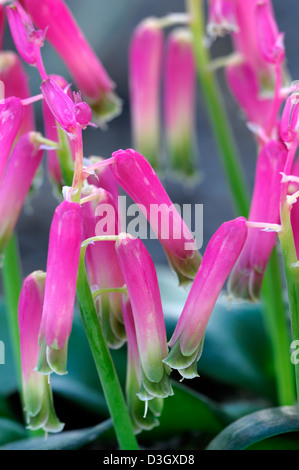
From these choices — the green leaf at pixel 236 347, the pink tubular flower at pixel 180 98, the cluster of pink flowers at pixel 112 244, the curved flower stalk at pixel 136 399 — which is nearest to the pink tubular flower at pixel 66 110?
the cluster of pink flowers at pixel 112 244

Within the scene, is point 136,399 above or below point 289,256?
below

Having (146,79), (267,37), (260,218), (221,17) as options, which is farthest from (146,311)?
(146,79)

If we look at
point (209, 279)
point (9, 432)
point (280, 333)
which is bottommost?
point (9, 432)

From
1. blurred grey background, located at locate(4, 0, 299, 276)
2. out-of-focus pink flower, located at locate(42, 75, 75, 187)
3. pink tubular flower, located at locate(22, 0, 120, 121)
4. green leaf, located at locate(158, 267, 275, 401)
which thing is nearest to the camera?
out-of-focus pink flower, located at locate(42, 75, 75, 187)

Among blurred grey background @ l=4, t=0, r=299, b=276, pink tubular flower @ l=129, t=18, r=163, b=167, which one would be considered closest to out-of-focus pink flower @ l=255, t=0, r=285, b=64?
pink tubular flower @ l=129, t=18, r=163, b=167

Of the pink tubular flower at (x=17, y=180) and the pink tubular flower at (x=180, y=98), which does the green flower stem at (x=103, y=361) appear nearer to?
the pink tubular flower at (x=17, y=180)

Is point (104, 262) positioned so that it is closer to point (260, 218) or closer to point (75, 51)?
point (260, 218)

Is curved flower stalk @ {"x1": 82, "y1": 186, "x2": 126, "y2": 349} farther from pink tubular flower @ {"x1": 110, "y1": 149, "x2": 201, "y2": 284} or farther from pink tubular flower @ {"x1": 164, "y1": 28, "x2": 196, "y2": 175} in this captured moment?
pink tubular flower @ {"x1": 164, "y1": 28, "x2": 196, "y2": 175}
